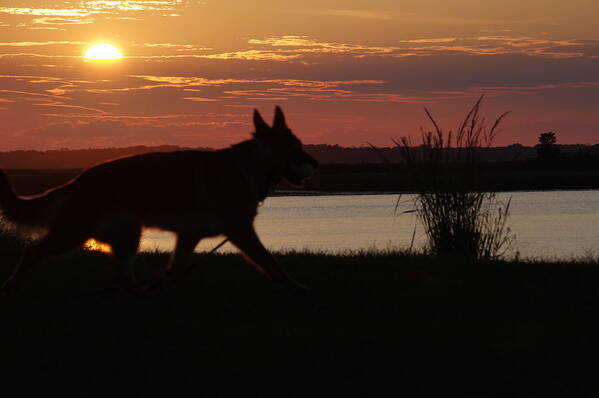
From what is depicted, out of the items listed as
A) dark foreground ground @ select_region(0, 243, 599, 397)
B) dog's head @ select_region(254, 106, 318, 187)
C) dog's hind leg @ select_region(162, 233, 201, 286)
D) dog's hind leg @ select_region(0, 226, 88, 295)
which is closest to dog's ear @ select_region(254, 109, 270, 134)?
dog's head @ select_region(254, 106, 318, 187)

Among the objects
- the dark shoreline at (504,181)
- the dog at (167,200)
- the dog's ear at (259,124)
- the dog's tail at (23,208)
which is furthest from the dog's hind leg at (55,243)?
the dark shoreline at (504,181)

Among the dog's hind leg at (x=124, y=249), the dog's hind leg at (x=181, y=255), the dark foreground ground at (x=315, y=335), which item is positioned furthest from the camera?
the dog's hind leg at (x=181, y=255)

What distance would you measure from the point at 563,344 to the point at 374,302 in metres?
2.08

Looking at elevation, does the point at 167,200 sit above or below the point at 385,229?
above

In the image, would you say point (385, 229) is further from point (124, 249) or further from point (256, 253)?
point (124, 249)

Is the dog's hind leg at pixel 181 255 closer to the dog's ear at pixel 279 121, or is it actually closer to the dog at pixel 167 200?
the dog at pixel 167 200

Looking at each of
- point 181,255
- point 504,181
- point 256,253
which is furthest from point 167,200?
point 504,181

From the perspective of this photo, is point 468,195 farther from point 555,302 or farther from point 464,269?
point 555,302

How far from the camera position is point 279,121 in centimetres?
853

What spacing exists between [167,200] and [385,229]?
1827 cm

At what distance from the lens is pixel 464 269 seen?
1061 cm

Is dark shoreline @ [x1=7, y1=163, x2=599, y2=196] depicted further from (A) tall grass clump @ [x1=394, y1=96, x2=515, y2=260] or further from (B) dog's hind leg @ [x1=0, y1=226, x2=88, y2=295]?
(B) dog's hind leg @ [x1=0, y1=226, x2=88, y2=295]

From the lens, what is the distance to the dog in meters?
8.04

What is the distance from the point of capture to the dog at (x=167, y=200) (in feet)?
26.4
